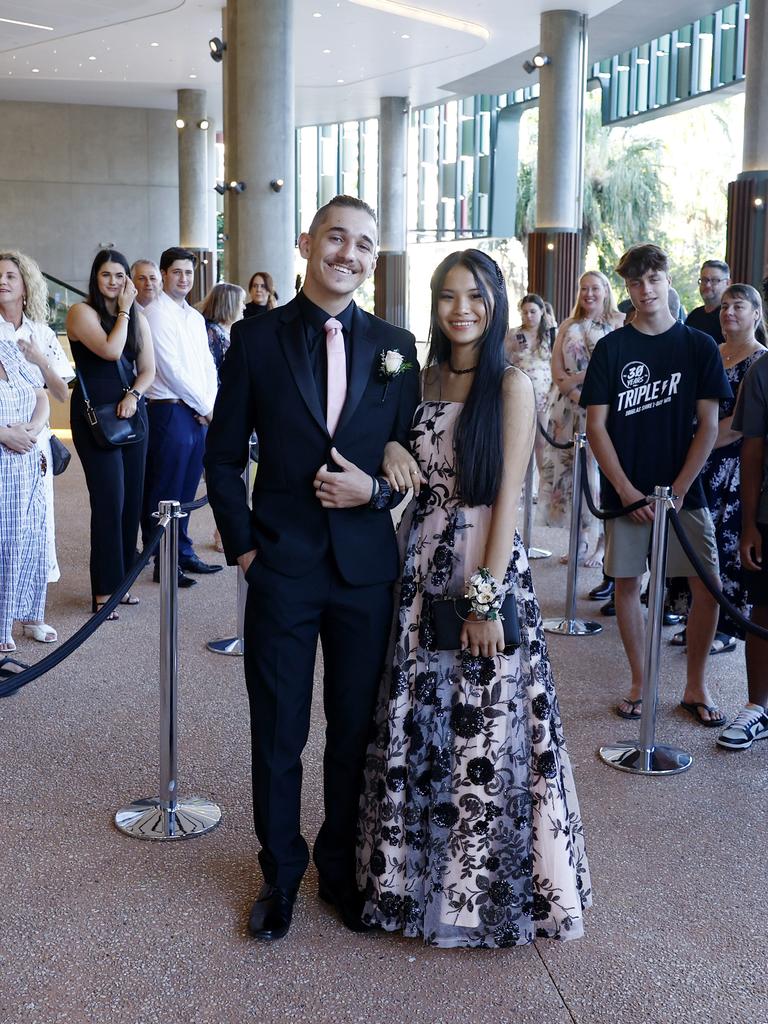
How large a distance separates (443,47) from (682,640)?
19011mm

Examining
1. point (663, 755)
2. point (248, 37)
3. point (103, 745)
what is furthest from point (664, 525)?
point (248, 37)

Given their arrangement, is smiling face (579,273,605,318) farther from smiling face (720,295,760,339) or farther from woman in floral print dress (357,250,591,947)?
woman in floral print dress (357,250,591,947)

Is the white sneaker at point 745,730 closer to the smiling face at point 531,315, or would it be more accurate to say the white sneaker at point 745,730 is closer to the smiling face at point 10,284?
the smiling face at point 10,284

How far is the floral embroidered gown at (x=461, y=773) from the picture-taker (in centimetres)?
278

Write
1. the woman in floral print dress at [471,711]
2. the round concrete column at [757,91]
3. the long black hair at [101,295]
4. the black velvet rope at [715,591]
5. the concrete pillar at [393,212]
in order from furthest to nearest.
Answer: the concrete pillar at [393,212] < the round concrete column at [757,91] < the long black hair at [101,295] < the black velvet rope at [715,591] < the woman in floral print dress at [471,711]

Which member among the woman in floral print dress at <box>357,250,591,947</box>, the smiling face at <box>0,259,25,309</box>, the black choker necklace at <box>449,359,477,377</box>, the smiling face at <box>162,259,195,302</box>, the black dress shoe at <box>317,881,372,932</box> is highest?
the smiling face at <box>162,259,195,302</box>

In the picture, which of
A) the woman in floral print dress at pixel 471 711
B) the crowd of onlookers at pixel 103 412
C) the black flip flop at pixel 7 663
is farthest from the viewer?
Answer: the crowd of onlookers at pixel 103 412

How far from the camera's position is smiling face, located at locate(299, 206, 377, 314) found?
2.64m

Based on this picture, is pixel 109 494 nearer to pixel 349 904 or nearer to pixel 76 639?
pixel 76 639

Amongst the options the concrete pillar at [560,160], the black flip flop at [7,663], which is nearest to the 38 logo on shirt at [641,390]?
the black flip flop at [7,663]

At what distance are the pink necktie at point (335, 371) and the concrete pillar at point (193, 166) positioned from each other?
2529 cm

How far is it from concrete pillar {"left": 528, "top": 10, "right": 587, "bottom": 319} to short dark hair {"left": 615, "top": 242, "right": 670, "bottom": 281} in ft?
49.6

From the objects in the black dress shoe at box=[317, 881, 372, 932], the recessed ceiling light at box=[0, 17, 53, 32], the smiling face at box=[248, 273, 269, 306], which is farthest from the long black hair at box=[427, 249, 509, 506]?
the recessed ceiling light at box=[0, 17, 53, 32]

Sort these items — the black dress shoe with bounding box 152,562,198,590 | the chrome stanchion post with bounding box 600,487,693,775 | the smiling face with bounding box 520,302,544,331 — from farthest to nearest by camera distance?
the smiling face with bounding box 520,302,544,331
the black dress shoe with bounding box 152,562,198,590
the chrome stanchion post with bounding box 600,487,693,775
